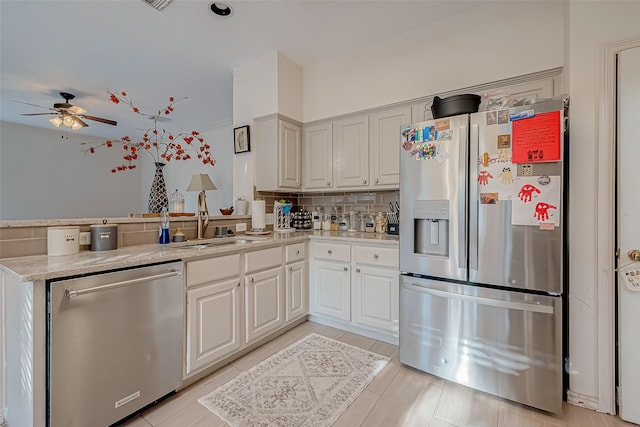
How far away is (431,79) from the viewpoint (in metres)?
2.54

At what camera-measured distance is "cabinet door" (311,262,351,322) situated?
255cm

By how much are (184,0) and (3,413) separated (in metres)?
2.88

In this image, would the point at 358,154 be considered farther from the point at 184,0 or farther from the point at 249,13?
the point at 184,0

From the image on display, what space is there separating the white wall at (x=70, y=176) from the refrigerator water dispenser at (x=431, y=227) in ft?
13.4

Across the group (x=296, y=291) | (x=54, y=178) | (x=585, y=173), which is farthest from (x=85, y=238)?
(x=54, y=178)

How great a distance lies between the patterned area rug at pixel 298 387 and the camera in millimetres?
1542

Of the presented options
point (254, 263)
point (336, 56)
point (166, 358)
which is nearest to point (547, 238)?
point (254, 263)

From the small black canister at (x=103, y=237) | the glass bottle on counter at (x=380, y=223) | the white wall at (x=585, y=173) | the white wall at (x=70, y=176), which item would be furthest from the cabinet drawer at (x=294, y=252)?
the white wall at (x=70, y=176)

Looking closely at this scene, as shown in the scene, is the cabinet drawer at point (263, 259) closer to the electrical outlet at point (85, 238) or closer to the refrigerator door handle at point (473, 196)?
the electrical outlet at point (85, 238)

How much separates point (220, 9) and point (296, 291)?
2.54 metres

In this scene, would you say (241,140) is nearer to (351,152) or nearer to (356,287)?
(351,152)

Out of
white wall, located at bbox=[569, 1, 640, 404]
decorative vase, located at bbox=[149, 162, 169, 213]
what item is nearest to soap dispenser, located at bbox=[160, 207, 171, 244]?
decorative vase, located at bbox=[149, 162, 169, 213]

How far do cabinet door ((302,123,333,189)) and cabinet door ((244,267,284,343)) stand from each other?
1.17 meters

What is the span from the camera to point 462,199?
5.72 ft
